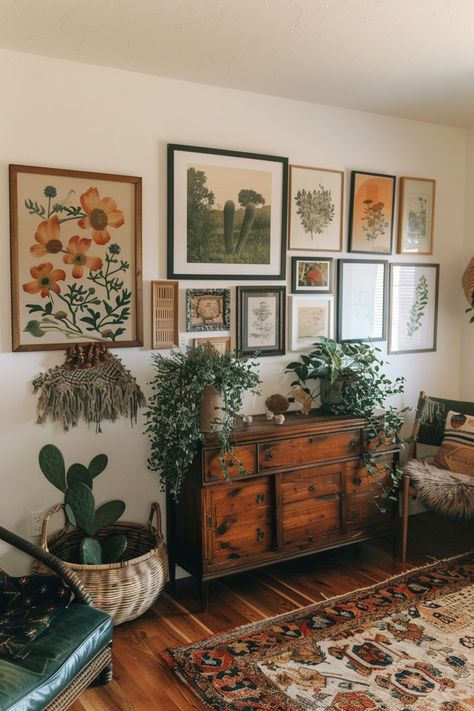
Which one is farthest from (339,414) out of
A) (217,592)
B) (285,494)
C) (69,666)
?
(69,666)

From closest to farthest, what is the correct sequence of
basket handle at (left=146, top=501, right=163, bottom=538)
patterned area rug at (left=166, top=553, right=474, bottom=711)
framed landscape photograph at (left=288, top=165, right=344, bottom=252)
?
1. patterned area rug at (left=166, top=553, right=474, bottom=711)
2. basket handle at (left=146, top=501, right=163, bottom=538)
3. framed landscape photograph at (left=288, top=165, right=344, bottom=252)

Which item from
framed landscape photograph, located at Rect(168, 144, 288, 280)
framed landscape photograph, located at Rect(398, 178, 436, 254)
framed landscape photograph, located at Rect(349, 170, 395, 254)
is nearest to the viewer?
framed landscape photograph, located at Rect(168, 144, 288, 280)

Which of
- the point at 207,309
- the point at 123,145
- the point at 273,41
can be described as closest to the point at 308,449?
the point at 207,309

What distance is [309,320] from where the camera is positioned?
3732 mm

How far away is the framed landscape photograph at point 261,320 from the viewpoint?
3.49 m

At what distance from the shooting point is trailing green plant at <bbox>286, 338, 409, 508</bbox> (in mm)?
3475

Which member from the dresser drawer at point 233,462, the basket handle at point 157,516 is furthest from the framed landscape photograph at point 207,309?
the basket handle at point 157,516

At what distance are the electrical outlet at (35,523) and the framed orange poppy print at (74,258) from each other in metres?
0.77

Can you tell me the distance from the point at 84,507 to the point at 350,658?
1264mm

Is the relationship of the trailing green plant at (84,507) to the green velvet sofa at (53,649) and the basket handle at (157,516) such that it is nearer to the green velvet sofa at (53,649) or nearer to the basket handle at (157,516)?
the basket handle at (157,516)

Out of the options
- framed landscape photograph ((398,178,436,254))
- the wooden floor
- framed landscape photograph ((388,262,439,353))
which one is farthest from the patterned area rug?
framed landscape photograph ((398,178,436,254))

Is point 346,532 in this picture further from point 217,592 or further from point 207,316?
point 207,316

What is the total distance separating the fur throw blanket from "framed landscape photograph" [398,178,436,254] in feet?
4.47

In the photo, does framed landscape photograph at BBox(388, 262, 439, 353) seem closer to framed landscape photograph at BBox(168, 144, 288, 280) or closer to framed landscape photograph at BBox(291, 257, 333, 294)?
framed landscape photograph at BBox(291, 257, 333, 294)
